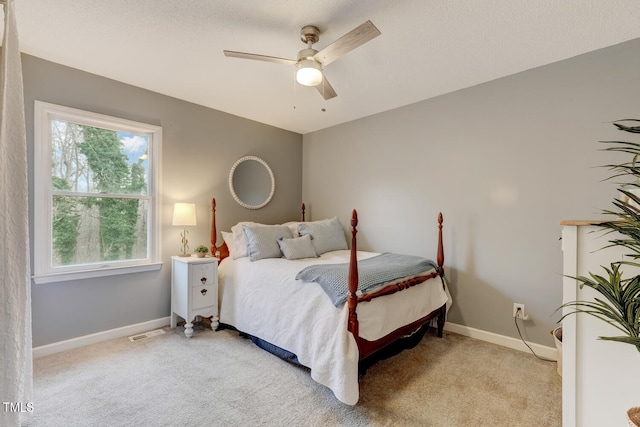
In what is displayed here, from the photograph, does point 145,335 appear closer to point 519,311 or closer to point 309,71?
point 309,71

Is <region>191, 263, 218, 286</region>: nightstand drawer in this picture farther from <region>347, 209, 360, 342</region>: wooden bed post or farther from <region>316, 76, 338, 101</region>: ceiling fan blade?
<region>316, 76, 338, 101</region>: ceiling fan blade

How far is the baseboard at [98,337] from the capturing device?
7.86ft

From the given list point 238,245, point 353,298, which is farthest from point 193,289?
point 353,298

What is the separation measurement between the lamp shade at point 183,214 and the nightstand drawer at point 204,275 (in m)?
0.45

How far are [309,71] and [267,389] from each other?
6.84ft

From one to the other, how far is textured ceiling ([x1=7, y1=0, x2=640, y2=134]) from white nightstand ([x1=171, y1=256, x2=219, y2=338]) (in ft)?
5.57

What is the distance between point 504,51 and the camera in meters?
2.25

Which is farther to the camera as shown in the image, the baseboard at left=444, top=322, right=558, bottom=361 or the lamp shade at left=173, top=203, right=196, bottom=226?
the lamp shade at left=173, top=203, right=196, bottom=226

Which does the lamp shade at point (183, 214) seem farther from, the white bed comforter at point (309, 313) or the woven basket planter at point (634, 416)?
the woven basket planter at point (634, 416)

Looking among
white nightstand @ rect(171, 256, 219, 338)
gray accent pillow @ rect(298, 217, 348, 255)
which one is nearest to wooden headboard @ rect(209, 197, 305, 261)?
white nightstand @ rect(171, 256, 219, 338)

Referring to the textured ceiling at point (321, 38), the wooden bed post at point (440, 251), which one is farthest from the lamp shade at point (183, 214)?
the wooden bed post at point (440, 251)

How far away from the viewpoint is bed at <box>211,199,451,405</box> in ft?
6.11

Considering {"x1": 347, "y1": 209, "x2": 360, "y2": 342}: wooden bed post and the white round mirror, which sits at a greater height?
the white round mirror

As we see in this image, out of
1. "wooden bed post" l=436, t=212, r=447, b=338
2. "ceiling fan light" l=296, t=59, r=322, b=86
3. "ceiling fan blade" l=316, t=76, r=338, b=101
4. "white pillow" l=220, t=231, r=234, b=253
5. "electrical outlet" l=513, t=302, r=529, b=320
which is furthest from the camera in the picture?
"white pillow" l=220, t=231, r=234, b=253
